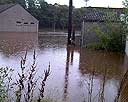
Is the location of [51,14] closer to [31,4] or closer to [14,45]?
[31,4]

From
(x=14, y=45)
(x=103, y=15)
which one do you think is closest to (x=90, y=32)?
(x=103, y=15)

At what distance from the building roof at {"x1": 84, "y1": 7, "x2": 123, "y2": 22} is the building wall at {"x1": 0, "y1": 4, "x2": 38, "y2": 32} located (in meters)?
26.5

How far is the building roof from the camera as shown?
25.7 m

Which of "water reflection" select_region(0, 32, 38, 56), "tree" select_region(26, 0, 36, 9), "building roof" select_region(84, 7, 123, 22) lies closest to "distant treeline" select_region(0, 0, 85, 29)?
"tree" select_region(26, 0, 36, 9)

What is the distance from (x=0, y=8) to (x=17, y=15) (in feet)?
11.9

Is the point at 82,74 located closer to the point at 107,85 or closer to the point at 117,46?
the point at 107,85

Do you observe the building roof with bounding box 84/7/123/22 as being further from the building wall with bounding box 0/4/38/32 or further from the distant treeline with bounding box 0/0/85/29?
the distant treeline with bounding box 0/0/85/29

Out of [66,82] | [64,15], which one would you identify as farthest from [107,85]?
[64,15]

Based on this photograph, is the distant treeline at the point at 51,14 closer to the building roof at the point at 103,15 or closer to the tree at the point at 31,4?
the tree at the point at 31,4

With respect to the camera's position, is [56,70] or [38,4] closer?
[56,70]

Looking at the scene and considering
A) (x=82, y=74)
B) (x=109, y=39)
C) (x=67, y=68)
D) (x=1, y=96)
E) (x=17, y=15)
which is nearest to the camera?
(x=1, y=96)

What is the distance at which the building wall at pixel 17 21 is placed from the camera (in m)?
54.9

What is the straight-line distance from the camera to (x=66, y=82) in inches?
449

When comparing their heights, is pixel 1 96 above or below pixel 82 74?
above
